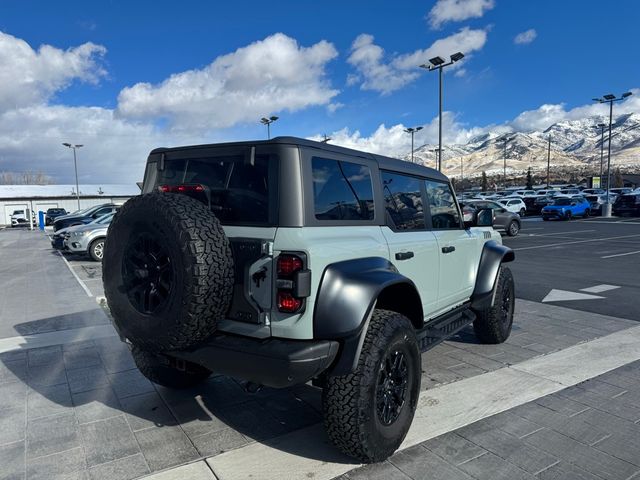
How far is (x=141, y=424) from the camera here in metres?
3.46

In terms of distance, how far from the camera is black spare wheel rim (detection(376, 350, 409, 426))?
2.93 meters

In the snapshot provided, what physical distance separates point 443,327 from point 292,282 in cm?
215

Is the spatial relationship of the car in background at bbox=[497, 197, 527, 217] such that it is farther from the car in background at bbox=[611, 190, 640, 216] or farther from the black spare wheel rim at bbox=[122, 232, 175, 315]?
the black spare wheel rim at bbox=[122, 232, 175, 315]

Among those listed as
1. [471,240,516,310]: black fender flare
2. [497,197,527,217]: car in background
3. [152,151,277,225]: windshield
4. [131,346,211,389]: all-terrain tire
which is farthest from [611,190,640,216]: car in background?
[152,151,277,225]: windshield

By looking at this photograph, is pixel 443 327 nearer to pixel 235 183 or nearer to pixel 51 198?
pixel 235 183

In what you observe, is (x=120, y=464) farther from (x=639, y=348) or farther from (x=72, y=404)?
(x=639, y=348)

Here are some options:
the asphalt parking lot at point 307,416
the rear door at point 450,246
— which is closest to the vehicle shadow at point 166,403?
the asphalt parking lot at point 307,416

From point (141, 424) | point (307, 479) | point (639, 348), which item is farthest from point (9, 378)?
point (639, 348)

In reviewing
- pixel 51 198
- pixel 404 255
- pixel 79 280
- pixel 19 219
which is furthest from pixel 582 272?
pixel 51 198

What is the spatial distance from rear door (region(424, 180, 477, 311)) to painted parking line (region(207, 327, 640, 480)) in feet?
2.58

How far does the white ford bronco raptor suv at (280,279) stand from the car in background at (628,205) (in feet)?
105

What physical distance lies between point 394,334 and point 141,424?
6.70 feet

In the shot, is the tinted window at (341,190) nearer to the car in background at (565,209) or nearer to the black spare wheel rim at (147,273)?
the black spare wheel rim at (147,273)

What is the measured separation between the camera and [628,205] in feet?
96.2
